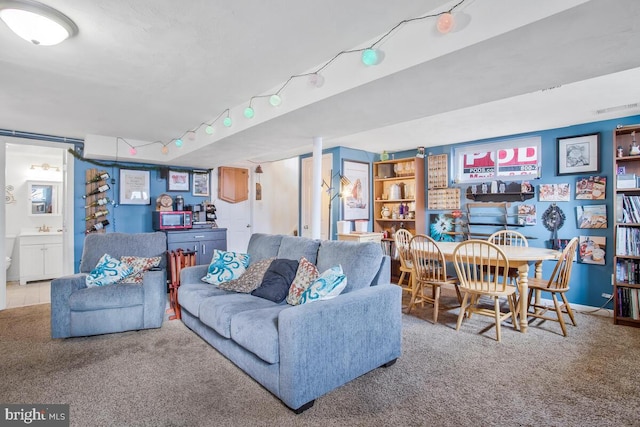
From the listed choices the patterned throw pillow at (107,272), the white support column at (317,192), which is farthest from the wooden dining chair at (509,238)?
the patterned throw pillow at (107,272)

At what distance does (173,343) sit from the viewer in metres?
2.80

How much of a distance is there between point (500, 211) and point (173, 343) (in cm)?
442

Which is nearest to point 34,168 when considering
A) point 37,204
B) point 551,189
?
point 37,204

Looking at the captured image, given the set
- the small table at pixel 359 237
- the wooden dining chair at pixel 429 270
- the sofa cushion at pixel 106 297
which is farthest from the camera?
the small table at pixel 359 237

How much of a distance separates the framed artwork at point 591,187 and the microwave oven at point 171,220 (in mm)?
5351

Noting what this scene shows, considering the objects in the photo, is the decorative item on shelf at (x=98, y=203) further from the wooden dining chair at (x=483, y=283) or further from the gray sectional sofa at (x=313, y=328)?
the wooden dining chair at (x=483, y=283)

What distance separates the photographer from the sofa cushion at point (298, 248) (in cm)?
284

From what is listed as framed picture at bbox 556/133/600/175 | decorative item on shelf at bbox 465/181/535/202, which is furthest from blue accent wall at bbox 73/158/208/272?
framed picture at bbox 556/133/600/175

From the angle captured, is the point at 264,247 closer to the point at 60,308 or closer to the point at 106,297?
the point at 106,297

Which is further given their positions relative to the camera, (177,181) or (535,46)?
(177,181)

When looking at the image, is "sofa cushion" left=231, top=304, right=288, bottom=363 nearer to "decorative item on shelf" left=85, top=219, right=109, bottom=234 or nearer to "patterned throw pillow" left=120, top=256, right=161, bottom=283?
"patterned throw pillow" left=120, top=256, right=161, bottom=283

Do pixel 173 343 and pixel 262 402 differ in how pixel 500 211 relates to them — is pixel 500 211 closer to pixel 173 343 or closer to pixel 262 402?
pixel 262 402

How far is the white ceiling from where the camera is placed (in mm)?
1537

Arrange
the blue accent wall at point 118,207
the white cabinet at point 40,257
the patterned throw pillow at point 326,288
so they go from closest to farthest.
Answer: the patterned throw pillow at point 326,288, the blue accent wall at point 118,207, the white cabinet at point 40,257
